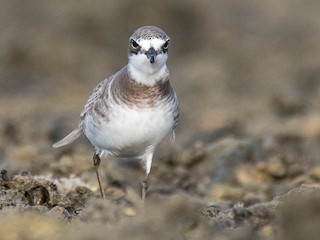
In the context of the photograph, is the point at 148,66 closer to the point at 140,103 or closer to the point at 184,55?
the point at 140,103

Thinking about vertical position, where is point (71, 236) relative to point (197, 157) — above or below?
below

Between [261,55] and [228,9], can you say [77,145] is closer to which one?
[261,55]

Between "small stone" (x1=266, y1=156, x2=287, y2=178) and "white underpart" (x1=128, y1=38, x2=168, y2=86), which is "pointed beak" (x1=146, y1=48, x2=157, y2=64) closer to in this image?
"white underpart" (x1=128, y1=38, x2=168, y2=86)

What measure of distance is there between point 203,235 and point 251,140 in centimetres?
569

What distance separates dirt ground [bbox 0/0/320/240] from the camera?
6.76 meters

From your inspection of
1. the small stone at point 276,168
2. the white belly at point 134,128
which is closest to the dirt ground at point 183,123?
the small stone at point 276,168

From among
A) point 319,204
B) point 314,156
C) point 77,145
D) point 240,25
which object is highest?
point 240,25

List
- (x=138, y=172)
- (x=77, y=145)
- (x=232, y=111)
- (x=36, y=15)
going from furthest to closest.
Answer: (x=36, y=15) < (x=232, y=111) < (x=77, y=145) < (x=138, y=172)

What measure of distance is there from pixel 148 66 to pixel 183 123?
24.5 ft

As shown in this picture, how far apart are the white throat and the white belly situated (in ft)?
0.89

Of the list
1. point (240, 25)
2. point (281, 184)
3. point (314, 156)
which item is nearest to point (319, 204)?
point (281, 184)

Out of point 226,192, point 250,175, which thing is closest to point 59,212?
point 226,192

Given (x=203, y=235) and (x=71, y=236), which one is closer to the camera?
(x=71, y=236)

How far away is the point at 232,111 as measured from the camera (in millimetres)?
16609
